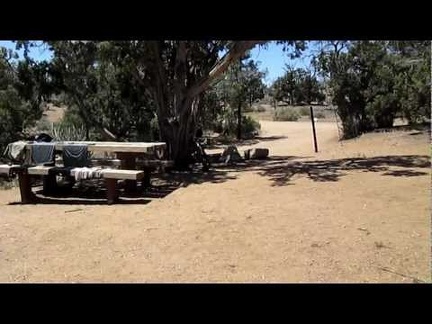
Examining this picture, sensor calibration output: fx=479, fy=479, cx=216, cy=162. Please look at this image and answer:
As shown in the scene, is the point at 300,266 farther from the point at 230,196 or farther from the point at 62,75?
the point at 62,75

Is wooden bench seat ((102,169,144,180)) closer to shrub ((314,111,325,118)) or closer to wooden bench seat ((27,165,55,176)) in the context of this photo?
wooden bench seat ((27,165,55,176))

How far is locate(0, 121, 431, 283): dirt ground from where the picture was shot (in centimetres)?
440

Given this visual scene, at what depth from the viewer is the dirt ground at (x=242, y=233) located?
440 centimetres

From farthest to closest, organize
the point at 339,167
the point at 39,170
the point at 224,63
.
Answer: the point at 224,63 → the point at 339,167 → the point at 39,170

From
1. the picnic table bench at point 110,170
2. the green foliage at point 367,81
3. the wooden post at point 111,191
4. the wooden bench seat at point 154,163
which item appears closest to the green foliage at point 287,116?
the green foliage at point 367,81

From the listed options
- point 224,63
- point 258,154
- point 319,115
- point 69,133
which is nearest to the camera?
point 224,63

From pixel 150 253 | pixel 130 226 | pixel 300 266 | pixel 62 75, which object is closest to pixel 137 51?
pixel 62 75

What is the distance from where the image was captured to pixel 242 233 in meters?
5.67

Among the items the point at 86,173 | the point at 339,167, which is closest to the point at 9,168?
the point at 86,173

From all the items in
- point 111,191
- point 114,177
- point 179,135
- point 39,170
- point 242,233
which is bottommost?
point 242,233

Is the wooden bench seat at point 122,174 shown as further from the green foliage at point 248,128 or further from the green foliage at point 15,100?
the green foliage at point 248,128

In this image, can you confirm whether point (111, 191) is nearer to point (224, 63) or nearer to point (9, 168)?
point (9, 168)
